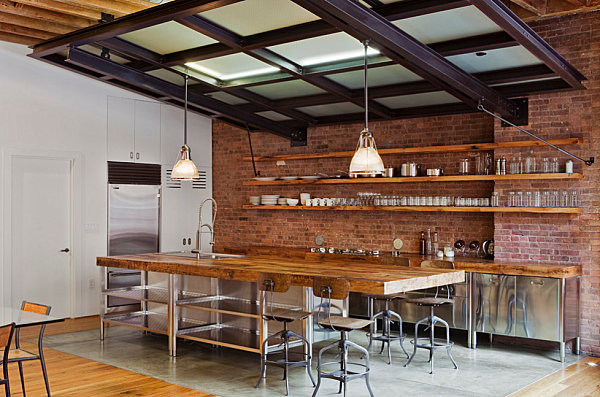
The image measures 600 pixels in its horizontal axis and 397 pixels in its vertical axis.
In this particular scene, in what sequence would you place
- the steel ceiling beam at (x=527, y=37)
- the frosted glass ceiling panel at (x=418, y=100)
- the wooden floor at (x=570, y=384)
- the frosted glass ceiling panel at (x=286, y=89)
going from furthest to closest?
the frosted glass ceiling panel at (x=286, y=89), the frosted glass ceiling panel at (x=418, y=100), the wooden floor at (x=570, y=384), the steel ceiling beam at (x=527, y=37)

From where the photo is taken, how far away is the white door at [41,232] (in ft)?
26.7

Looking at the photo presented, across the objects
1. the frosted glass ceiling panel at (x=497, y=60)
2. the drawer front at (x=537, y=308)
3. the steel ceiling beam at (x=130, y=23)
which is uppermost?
the steel ceiling beam at (x=130, y=23)

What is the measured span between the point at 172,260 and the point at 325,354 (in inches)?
76.5

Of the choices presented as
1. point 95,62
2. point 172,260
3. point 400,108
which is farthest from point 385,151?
point 95,62

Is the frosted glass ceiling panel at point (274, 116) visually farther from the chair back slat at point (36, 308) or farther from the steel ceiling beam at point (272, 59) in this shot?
the chair back slat at point (36, 308)

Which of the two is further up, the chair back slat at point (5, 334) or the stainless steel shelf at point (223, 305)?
the chair back slat at point (5, 334)

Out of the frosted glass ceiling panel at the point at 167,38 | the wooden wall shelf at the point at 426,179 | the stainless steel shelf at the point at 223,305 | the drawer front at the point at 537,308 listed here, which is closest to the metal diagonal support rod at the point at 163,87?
the frosted glass ceiling panel at the point at 167,38

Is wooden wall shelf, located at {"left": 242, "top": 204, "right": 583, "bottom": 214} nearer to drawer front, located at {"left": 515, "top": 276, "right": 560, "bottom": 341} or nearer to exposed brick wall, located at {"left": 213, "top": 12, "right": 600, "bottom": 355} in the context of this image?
exposed brick wall, located at {"left": 213, "top": 12, "right": 600, "bottom": 355}

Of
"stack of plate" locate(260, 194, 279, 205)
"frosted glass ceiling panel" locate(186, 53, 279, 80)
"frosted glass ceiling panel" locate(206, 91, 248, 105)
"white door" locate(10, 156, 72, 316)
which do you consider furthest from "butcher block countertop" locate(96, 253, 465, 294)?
"stack of plate" locate(260, 194, 279, 205)

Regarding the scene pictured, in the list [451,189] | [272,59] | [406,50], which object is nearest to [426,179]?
[451,189]

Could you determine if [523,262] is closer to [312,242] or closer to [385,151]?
[385,151]

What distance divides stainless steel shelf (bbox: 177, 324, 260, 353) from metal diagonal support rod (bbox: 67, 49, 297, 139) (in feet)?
9.95

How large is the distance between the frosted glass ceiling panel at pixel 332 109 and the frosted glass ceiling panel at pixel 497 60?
2.18 meters

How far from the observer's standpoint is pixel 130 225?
938 centimetres
